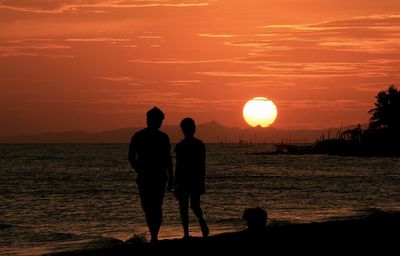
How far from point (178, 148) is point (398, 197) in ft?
100

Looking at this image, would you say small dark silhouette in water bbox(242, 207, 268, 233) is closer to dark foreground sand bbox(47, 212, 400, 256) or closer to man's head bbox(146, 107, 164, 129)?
dark foreground sand bbox(47, 212, 400, 256)

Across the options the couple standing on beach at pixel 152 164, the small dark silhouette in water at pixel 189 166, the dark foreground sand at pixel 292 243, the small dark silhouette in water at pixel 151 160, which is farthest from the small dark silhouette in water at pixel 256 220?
the small dark silhouette in water at pixel 151 160

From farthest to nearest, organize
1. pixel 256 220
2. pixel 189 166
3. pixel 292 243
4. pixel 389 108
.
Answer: pixel 389 108
pixel 189 166
pixel 256 220
pixel 292 243

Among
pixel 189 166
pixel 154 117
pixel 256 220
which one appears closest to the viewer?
pixel 154 117

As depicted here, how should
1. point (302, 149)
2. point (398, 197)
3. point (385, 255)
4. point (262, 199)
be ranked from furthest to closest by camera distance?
point (302, 149)
point (262, 199)
point (398, 197)
point (385, 255)

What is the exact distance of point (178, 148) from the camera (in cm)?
1102

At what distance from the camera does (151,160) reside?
33.8 feet

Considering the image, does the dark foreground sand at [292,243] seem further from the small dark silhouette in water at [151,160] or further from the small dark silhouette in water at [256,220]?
the small dark silhouette in water at [151,160]

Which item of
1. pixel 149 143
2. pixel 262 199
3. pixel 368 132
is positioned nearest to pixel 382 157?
pixel 368 132

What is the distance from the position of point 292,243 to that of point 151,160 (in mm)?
2386

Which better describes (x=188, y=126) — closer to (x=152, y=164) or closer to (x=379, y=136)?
(x=152, y=164)

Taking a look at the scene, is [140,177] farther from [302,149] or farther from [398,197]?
[302,149]

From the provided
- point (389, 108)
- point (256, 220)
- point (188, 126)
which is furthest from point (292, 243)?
point (389, 108)

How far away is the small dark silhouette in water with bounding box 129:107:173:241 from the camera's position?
33.7ft
